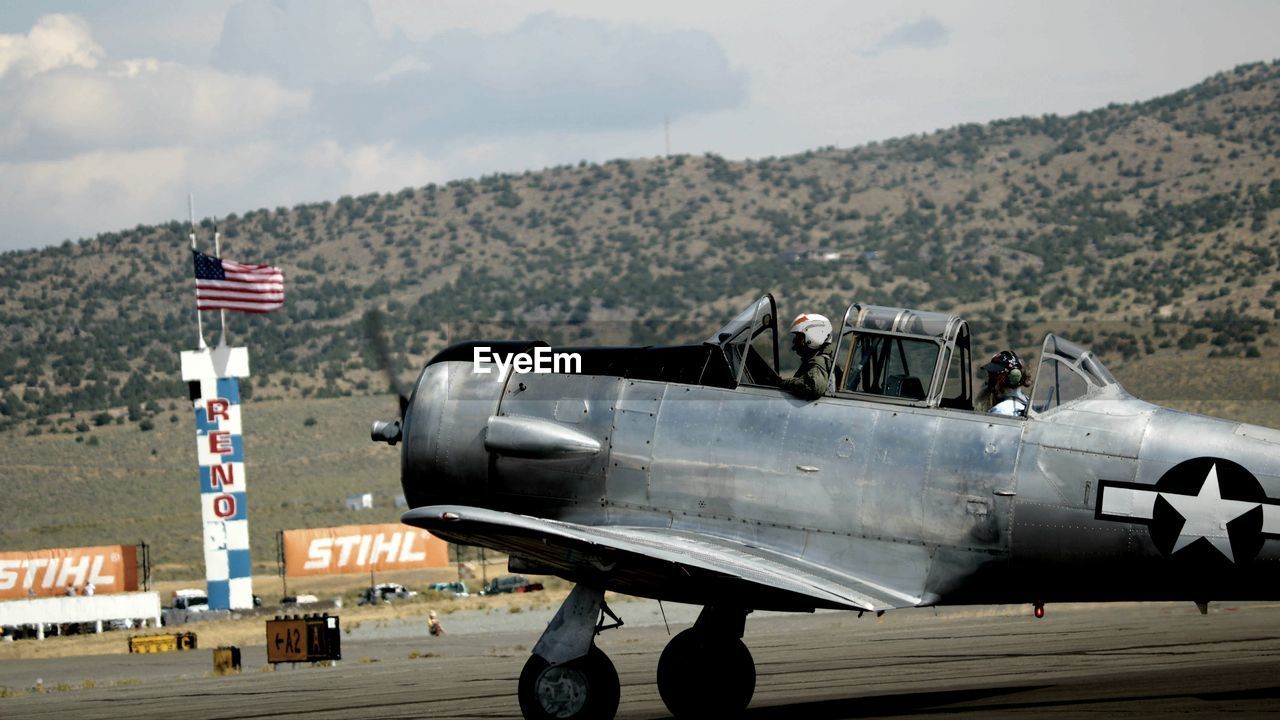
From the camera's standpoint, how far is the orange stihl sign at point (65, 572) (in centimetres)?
4450

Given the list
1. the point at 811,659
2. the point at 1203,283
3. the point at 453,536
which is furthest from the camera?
the point at 1203,283

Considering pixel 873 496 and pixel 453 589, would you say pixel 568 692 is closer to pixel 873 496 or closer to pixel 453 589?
pixel 873 496

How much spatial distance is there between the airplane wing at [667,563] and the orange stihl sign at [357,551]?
36191 millimetres

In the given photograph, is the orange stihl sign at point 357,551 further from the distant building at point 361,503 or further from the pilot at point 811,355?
the pilot at point 811,355

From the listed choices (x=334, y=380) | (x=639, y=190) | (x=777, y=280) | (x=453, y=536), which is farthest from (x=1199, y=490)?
(x=639, y=190)

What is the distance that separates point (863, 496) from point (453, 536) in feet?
10.2

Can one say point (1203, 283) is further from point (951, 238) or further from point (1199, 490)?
point (1199, 490)

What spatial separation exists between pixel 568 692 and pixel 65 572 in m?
37.3

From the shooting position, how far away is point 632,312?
9181cm

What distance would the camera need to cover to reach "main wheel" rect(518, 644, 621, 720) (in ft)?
37.4

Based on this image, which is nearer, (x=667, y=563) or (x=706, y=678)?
(x=667, y=563)

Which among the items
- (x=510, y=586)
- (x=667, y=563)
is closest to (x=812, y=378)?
(x=667, y=563)

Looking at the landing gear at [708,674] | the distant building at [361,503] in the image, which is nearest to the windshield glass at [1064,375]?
the landing gear at [708,674]

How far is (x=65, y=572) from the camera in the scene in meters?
44.8
